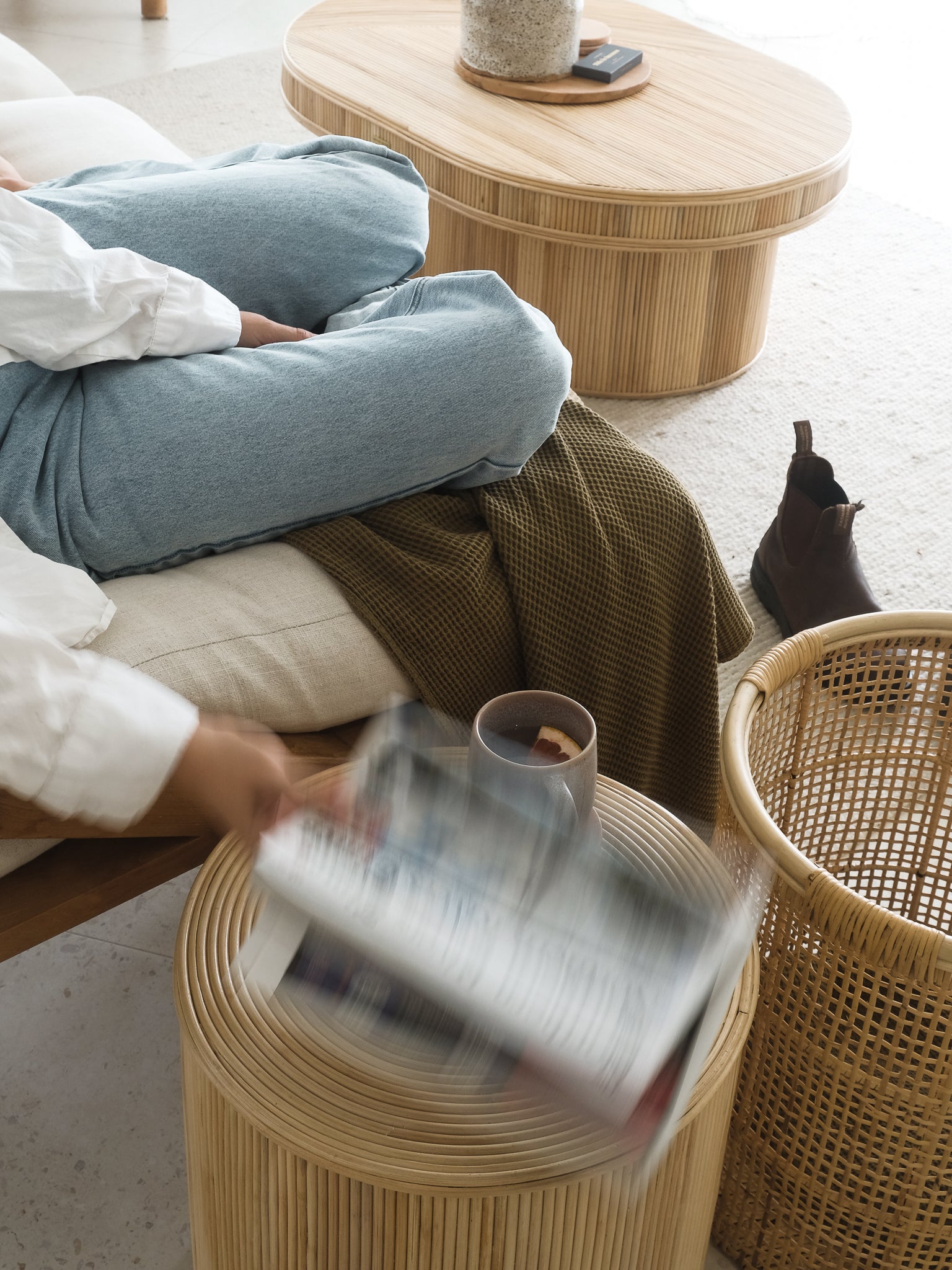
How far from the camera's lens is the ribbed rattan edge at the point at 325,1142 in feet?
2.06

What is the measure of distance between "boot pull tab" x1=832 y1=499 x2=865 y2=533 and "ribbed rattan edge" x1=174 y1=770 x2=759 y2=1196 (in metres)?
0.82

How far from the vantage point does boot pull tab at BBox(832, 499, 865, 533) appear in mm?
1460

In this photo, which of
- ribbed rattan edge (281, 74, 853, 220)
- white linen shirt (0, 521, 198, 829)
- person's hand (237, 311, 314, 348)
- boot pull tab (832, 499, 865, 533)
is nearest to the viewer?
white linen shirt (0, 521, 198, 829)

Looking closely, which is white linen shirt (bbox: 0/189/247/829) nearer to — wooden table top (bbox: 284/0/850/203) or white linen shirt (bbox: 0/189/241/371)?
white linen shirt (bbox: 0/189/241/371)

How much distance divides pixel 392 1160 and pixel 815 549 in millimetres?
1058

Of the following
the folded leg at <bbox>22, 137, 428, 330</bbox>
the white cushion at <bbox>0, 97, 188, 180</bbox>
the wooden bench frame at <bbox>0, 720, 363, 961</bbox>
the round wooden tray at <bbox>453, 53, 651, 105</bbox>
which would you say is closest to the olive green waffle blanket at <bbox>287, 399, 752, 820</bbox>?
the wooden bench frame at <bbox>0, 720, 363, 961</bbox>

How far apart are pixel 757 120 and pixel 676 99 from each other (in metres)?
0.14

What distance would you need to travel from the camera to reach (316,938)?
0.64 m

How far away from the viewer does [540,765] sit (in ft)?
2.48

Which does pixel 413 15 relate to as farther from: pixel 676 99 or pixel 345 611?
pixel 345 611

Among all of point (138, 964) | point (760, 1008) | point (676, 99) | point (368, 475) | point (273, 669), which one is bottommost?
point (138, 964)

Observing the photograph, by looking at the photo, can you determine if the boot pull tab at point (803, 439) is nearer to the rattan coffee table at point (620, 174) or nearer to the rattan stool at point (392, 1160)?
the rattan coffee table at point (620, 174)

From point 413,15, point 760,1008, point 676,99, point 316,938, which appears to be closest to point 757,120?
point 676,99

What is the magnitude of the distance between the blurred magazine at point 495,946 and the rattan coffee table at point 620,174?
49.0 inches
